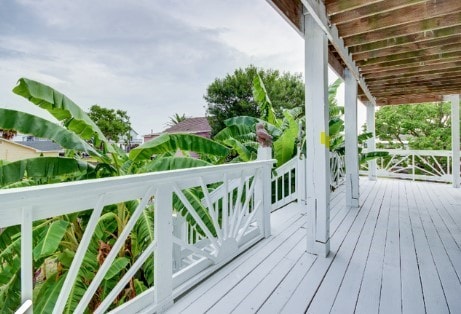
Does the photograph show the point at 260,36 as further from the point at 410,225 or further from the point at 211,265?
the point at 211,265

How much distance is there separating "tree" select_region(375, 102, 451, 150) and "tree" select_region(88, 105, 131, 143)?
49.3 ft

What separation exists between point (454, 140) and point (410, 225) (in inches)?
179

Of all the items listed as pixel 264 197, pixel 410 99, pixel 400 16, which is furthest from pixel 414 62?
pixel 410 99

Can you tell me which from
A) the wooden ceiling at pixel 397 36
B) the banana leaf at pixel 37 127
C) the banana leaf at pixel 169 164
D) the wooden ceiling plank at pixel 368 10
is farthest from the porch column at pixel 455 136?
the banana leaf at pixel 37 127

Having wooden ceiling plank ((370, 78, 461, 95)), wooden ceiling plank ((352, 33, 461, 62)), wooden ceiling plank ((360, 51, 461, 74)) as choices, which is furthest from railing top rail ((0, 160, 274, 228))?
wooden ceiling plank ((370, 78, 461, 95))

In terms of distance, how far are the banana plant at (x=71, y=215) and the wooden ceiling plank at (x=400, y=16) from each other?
217 cm

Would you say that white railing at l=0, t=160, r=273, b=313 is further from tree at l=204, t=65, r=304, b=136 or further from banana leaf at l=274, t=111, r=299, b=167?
tree at l=204, t=65, r=304, b=136

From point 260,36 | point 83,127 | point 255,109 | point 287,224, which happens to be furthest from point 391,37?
point 255,109

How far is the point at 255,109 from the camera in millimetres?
14516

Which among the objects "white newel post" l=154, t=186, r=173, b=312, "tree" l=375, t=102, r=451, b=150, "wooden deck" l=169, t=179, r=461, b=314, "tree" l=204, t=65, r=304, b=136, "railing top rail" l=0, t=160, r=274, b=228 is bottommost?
"wooden deck" l=169, t=179, r=461, b=314

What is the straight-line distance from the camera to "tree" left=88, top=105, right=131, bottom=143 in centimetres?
1606

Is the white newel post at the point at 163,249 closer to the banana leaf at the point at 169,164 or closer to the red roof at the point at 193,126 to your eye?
the banana leaf at the point at 169,164

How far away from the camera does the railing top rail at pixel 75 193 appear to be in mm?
1072

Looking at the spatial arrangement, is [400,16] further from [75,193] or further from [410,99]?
[410,99]
